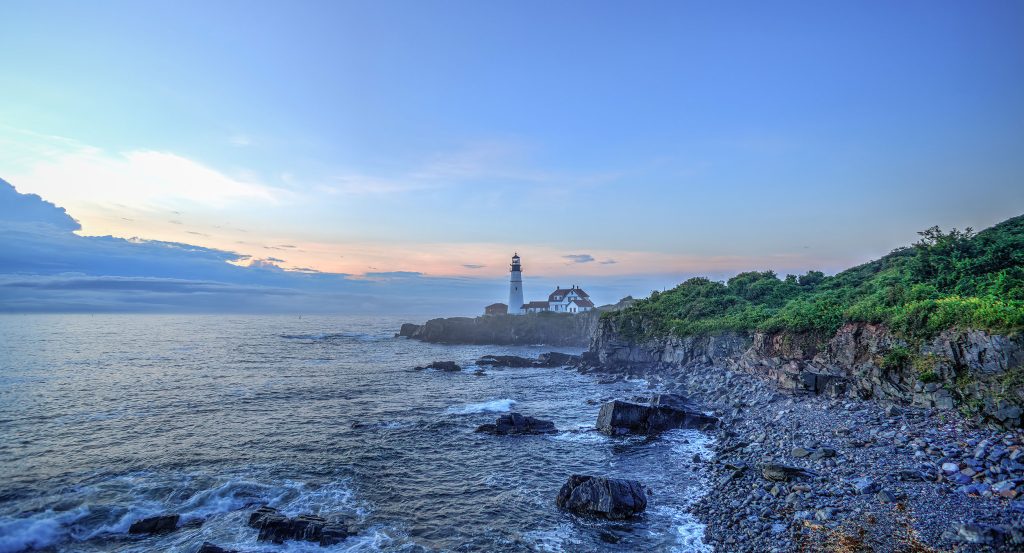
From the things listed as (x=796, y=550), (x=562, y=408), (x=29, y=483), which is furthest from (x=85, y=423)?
(x=796, y=550)

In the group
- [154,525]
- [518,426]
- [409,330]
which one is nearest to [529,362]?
[518,426]

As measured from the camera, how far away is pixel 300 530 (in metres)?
14.2

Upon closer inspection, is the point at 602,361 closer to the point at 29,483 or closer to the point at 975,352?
the point at 975,352

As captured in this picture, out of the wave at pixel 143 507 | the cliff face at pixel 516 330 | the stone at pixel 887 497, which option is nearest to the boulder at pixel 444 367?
the wave at pixel 143 507

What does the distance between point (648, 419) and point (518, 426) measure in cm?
807

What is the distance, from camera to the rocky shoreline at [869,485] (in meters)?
10.5

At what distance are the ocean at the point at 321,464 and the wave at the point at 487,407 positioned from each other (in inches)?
6.3

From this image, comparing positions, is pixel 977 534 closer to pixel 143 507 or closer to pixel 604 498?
pixel 604 498

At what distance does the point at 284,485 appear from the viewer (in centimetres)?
1845

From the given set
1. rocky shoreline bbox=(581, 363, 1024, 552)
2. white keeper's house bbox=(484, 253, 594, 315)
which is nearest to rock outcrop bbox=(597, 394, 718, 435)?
rocky shoreline bbox=(581, 363, 1024, 552)

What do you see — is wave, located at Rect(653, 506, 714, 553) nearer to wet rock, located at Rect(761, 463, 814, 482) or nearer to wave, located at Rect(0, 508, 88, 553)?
wet rock, located at Rect(761, 463, 814, 482)

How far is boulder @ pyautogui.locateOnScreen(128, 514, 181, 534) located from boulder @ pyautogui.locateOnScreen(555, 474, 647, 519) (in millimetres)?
14428

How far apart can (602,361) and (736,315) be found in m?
19.0

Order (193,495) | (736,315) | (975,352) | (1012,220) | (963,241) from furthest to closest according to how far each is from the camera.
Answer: (736,315) < (1012,220) < (963,241) < (193,495) < (975,352)
